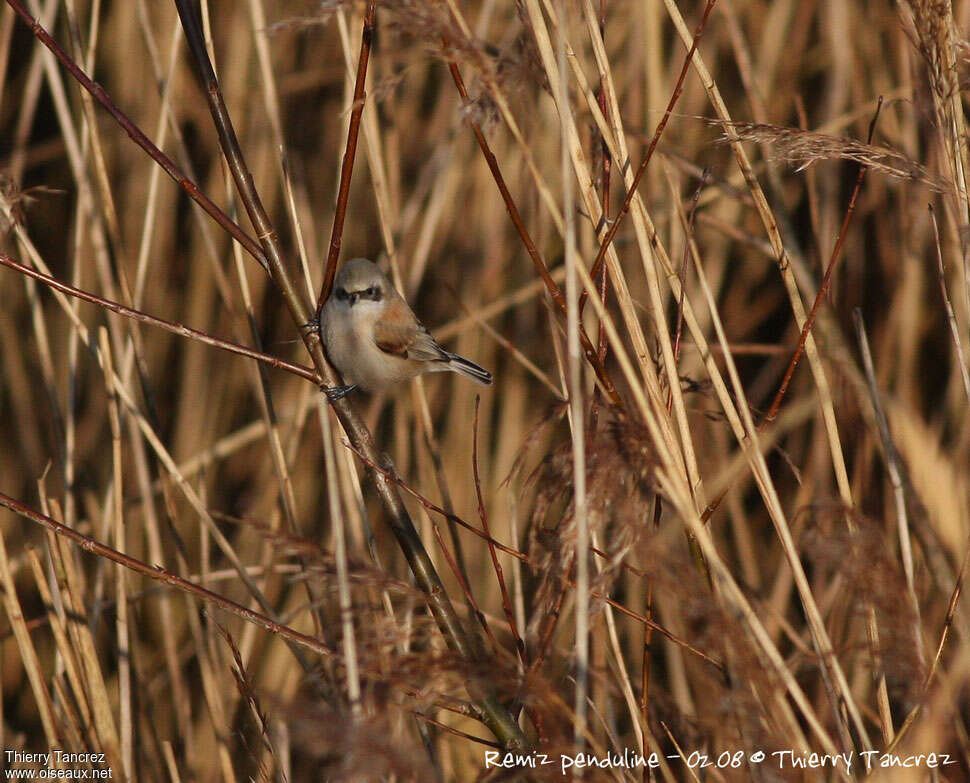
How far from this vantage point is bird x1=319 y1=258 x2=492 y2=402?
2205 millimetres

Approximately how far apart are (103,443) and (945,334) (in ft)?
8.95

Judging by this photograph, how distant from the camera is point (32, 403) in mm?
3021

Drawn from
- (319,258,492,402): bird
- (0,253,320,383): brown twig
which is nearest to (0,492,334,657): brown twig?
(0,253,320,383): brown twig

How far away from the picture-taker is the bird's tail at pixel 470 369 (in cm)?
231

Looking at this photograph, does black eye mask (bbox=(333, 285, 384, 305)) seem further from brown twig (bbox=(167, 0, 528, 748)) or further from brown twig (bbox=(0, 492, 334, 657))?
brown twig (bbox=(0, 492, 334, 657))

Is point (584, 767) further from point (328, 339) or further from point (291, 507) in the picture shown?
point (328, 339)

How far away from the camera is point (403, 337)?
2.47 m

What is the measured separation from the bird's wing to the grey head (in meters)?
0.11

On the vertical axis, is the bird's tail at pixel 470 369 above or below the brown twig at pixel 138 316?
below

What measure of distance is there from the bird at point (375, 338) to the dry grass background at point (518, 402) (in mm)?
132

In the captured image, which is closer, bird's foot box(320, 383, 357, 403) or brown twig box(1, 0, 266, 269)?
brown twig box(1, 0, 266, 269)

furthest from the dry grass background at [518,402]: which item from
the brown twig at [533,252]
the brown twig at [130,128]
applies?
the brown twig at [130,128]

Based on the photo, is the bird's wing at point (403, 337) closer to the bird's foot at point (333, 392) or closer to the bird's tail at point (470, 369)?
the bird's tail at point (470, 369)

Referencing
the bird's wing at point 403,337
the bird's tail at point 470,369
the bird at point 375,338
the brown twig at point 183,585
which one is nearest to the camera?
the brown twig at point 183,585
